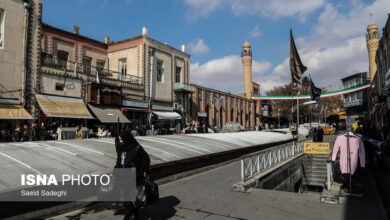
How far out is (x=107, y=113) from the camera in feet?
71.8

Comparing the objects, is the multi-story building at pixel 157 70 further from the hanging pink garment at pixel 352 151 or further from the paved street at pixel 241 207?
the hanging pink garment at pixel 352 151

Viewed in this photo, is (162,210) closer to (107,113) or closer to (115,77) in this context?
(107,113)

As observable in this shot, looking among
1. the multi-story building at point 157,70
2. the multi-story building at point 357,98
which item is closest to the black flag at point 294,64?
the multi-story building at point 157,70

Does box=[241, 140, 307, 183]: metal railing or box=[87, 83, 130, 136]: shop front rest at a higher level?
box=[87, 83, 130, 136]: shop front

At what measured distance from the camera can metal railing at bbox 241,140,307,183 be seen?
7.52 m

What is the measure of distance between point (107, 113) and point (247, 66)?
3601 centimetres

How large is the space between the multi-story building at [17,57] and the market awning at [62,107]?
2.86ft

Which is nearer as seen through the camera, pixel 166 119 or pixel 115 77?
pixel 115 77

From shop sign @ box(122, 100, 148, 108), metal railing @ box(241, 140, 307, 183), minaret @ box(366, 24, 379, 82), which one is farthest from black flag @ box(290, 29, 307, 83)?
minaret @ box(366, 24, 379, 82)

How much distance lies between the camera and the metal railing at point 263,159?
7516 millimetres

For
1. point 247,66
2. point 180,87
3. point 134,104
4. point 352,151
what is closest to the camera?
point 352,151

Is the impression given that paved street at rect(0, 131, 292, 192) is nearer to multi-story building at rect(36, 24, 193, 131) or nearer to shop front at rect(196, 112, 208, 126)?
multi-story building at rect(36, 24, 193, 131)

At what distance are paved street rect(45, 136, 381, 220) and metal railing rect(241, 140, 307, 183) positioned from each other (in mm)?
991

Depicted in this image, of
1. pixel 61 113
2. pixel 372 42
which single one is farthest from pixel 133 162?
pixel 372 42
